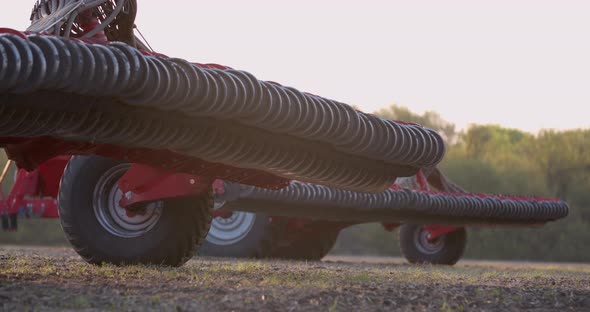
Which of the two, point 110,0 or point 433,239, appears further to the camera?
point 433,239

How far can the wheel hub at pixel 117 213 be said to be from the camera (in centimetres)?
543

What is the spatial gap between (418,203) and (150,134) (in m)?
5.36

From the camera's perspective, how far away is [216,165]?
17.2 ft

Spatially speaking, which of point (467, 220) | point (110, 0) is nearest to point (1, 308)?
point (110, 0)

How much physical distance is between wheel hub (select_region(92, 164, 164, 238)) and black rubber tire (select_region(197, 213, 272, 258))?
426cm

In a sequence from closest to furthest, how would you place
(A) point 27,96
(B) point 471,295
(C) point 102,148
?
(A) point 27,96, (B) point 471,295, (C) point 102,148

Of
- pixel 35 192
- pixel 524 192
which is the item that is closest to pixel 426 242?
pixel 35 192

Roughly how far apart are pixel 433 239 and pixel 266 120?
22.8ft

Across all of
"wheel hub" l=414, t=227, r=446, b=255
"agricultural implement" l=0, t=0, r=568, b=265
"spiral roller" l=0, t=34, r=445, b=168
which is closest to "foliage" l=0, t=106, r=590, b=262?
"wheel hub" l=414, t=227, r=446, b=255

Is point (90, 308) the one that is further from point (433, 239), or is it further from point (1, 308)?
point (433, 239)

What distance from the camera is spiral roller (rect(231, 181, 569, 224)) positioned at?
846 cm

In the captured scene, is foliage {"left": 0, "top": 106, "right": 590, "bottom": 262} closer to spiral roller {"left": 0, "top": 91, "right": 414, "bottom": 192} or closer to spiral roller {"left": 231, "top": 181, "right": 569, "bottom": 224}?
spiral roller {"left": 231, "top": 181, "right": 569, "bottom": 224}

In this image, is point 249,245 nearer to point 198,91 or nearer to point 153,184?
point 153,184

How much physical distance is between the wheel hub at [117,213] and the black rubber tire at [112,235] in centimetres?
3
